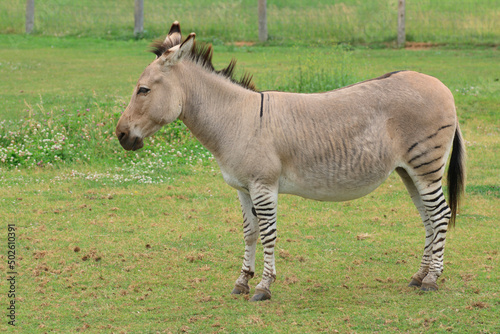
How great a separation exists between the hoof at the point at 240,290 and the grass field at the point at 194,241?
0.09 m

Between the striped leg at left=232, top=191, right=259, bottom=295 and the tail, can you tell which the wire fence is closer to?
the tail

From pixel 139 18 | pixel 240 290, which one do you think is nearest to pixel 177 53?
pixel 240 290

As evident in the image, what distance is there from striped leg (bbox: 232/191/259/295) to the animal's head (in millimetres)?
1163

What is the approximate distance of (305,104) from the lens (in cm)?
624

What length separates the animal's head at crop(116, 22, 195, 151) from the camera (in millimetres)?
5852

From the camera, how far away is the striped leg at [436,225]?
6.21m

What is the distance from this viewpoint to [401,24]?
829 inches

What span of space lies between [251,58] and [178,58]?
46.5 feet

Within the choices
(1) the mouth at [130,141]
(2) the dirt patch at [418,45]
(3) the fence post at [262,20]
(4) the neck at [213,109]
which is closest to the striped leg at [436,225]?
(4) the neck at [213,109]

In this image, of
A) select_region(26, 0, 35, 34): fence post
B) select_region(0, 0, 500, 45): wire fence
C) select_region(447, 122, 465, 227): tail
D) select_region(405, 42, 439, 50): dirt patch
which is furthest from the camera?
select_region(26, 0, 35, 34): fence post

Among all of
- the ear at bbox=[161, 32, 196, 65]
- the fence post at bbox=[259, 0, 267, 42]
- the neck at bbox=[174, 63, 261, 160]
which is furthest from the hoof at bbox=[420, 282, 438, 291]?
the fence post at bbox=[259, 0, 267, 42]

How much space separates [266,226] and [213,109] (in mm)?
1261

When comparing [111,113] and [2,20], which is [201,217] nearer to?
[111,113]

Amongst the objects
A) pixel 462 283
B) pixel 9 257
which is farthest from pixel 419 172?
pixel 9 257
